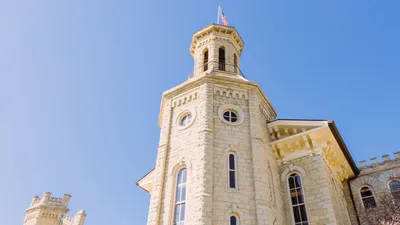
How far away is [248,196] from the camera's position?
47.2 ft

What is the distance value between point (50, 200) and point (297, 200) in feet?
131

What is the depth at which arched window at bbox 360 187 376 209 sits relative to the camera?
20.6m

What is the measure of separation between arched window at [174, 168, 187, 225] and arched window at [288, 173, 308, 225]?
544 centimetres

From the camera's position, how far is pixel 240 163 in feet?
50.6

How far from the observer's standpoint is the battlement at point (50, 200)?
4559 cm

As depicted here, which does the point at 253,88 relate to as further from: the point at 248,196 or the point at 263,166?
the point at 248,196

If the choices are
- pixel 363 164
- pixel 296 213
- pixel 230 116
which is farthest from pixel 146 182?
pixel 363 164

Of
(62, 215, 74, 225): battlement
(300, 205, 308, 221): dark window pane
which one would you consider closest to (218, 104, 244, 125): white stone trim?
(300, 205, 308, 221): dark window pane

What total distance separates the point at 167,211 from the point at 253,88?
8.17 meters

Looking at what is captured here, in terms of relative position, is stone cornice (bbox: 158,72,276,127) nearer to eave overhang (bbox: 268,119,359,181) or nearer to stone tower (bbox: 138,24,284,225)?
stone tower (bbox: 138,24,284,225)

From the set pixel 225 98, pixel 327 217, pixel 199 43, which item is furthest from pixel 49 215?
pixel 327 217

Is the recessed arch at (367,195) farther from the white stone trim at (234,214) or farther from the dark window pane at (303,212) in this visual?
the white stone trim at (234,214)

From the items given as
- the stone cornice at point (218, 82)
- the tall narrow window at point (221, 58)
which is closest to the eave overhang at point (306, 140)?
the stone cornice at point (218, 82)

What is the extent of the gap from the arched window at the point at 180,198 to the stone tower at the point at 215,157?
42mm
